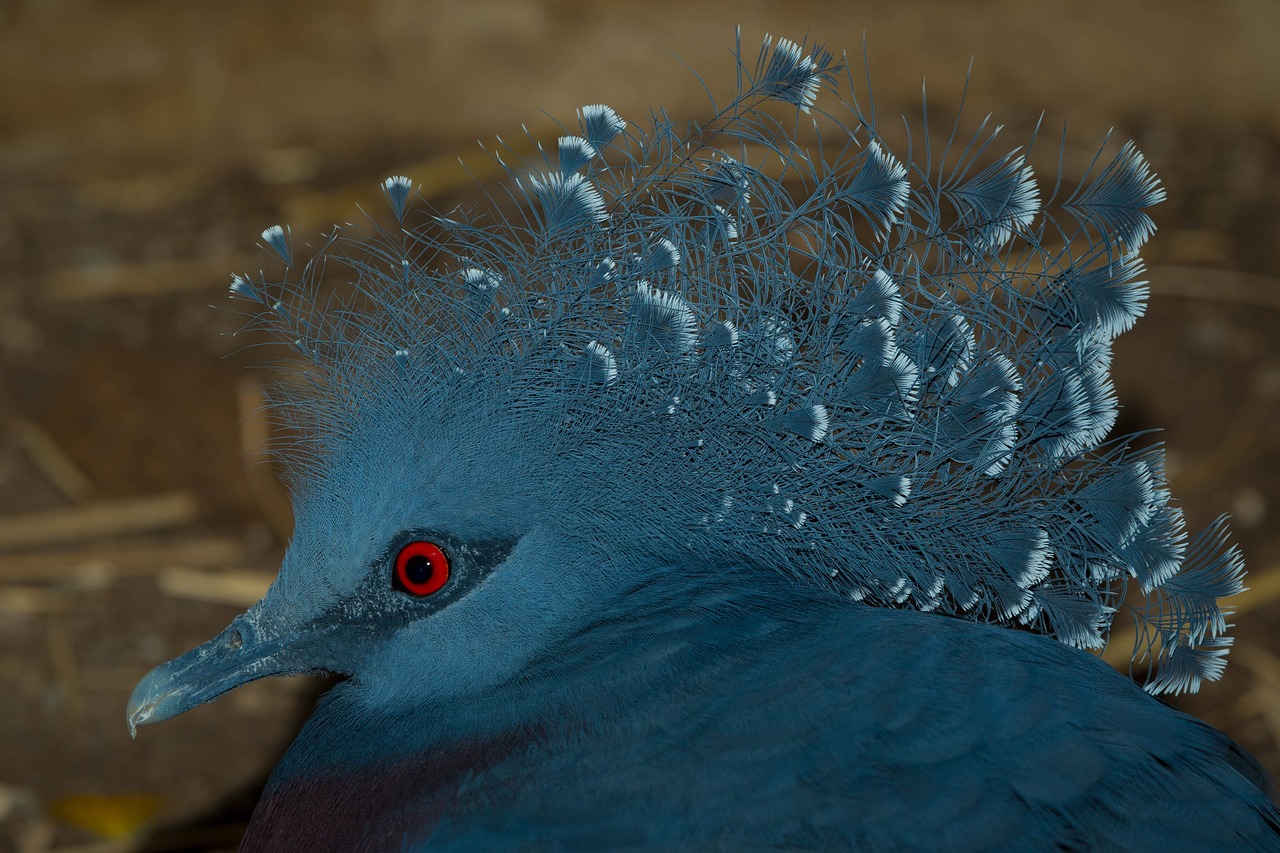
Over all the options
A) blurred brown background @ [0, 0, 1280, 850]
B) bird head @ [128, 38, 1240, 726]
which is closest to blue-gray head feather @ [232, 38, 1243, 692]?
bird head @ [128, 38, 1240, 726]

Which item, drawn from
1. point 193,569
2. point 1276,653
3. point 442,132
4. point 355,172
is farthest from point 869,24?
point 193,569

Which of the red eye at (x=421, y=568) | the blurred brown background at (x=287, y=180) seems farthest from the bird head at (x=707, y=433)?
the blurred brown background at (x=287, y=180)

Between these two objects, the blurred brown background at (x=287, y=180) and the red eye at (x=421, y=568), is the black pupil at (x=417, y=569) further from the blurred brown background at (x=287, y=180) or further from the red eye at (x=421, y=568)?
the blurred brown background at (x=287, y=180)

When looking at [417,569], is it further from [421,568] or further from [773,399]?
[773,399]

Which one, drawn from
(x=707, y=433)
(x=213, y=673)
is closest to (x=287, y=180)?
(x=213, y=673)

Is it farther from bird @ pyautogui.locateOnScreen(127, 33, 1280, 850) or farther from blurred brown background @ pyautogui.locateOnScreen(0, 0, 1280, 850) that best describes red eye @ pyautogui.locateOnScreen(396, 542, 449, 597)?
blurred brown background @ pyautogui.locateOnScreen(0, 0, 1280, 850)

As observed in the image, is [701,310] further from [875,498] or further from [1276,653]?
[1276,653]

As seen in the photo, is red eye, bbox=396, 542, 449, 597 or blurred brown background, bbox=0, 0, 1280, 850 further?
blurred brown background, bbox=0, 0, 1280, 850

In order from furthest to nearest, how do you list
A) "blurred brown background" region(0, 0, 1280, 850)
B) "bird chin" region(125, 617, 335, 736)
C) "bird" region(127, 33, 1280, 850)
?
"blurred brown background" region(0, 0, 1280, 850) < "bird chin" region(125, 617, 335, 736) < "bird" region(127, 33, 1280, 850)
